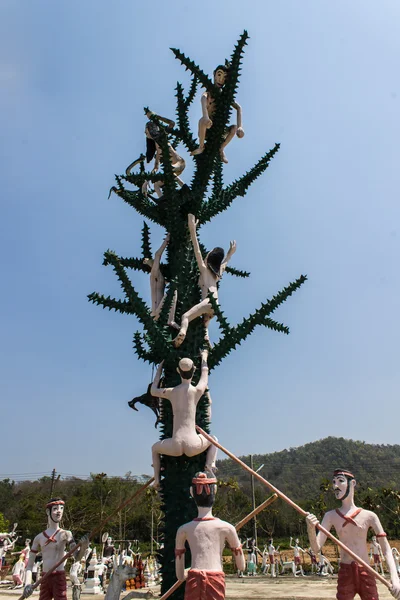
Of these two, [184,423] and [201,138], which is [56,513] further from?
[201,138]

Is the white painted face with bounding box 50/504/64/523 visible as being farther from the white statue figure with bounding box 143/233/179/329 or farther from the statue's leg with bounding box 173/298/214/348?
the white statue figure with bounding box 143/233/179/329

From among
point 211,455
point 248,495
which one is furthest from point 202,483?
point 248,495

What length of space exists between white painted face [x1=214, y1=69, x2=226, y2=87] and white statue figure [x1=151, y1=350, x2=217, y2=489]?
4372mm

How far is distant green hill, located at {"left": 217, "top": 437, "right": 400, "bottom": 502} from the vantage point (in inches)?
2458

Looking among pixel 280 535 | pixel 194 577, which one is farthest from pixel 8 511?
pixel 194 577

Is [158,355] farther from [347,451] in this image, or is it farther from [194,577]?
[347,451]

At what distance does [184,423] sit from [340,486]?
1.84 m

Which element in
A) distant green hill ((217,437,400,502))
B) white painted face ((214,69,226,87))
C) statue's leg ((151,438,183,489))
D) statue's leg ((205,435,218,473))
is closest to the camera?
statue's leg ((151,438,183,489))

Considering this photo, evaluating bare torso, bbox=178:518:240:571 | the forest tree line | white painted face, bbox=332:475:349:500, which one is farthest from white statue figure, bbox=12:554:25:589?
bare torso, bbox=178:518:240:571

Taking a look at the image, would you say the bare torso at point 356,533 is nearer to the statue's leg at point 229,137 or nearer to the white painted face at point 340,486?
the white painted face at point 340,486

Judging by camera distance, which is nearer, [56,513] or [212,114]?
[56,513]

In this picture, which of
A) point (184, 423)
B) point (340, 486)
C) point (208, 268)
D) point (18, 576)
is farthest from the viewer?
point (18, 576)

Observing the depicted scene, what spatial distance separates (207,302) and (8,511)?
4472 cm

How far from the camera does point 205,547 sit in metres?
4.06
